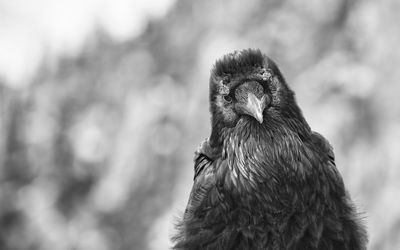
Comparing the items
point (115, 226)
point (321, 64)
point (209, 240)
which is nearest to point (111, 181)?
point (115, 226)

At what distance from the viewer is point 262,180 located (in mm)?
3387

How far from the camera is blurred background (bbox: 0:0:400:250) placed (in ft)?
23.0

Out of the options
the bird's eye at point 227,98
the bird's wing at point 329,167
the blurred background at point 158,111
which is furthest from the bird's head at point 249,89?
the blurred background at point 158,111

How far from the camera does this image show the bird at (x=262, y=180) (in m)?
3.34

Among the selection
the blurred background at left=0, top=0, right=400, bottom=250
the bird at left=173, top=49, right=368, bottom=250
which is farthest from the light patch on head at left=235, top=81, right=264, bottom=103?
the blurred background at left=0, top=0, right=400, bottom=250

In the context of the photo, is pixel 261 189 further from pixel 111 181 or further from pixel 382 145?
pixel 111 181

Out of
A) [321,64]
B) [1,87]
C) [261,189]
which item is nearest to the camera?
[261,189]

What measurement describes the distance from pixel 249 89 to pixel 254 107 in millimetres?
124

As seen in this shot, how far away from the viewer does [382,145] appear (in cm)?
683

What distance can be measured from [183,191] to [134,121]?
1338 millimetres

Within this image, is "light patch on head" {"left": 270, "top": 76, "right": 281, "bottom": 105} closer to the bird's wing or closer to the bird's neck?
the bird's neck

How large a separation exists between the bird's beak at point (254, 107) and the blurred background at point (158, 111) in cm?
362

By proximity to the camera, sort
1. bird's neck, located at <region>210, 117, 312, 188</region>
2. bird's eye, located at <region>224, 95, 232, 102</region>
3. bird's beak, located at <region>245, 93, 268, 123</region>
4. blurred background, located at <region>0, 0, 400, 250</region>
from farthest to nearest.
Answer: blurred background, located at <region>0, 0, 400, 250</region> < bird's eye, located at <region>224, 95, 232, 102</region> < bird's neck, located at <region>210, 117, 312, 188</region> < bird's beak, located at <region>245, 93, 268, 123</region>

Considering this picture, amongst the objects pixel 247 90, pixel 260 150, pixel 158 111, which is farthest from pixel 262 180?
pixel 158 111
